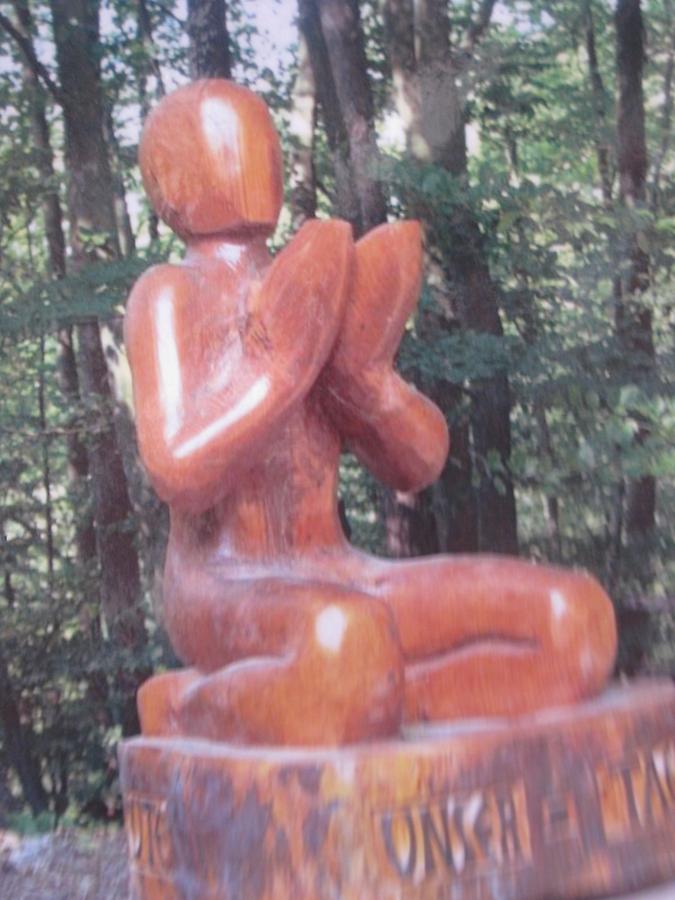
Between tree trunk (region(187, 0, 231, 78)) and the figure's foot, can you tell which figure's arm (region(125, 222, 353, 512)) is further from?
tree trunk (region(187, 0, 231, 78))

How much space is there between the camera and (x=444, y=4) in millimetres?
5512

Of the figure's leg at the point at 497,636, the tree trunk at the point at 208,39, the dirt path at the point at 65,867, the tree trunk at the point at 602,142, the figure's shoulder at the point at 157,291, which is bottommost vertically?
the dirt path at the point at 65,867

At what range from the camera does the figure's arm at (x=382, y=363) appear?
2.47m

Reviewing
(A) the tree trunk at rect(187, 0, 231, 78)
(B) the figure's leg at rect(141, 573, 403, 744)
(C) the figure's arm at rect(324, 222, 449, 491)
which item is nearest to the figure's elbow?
(C) the figure's arm at rect(324, 222, 449, 491)

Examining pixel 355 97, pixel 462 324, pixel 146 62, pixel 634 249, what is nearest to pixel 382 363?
pixel 462 324

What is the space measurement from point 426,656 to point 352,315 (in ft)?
2.29

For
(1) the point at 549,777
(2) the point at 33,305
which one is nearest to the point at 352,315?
(1) the point at 549,777

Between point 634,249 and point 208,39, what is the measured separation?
2.15m

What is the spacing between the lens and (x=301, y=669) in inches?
80.4

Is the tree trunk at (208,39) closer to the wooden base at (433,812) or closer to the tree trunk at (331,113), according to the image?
the tree trunk at (331,113)

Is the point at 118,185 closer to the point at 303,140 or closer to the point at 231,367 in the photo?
the point at 303,140

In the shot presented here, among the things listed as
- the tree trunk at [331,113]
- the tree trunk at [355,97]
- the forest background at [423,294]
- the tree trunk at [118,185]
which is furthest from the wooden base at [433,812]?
the tree trunk at [118,185]

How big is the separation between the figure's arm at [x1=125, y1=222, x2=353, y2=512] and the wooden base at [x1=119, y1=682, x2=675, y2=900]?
52cm

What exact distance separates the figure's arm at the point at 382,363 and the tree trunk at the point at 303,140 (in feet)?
10.8
